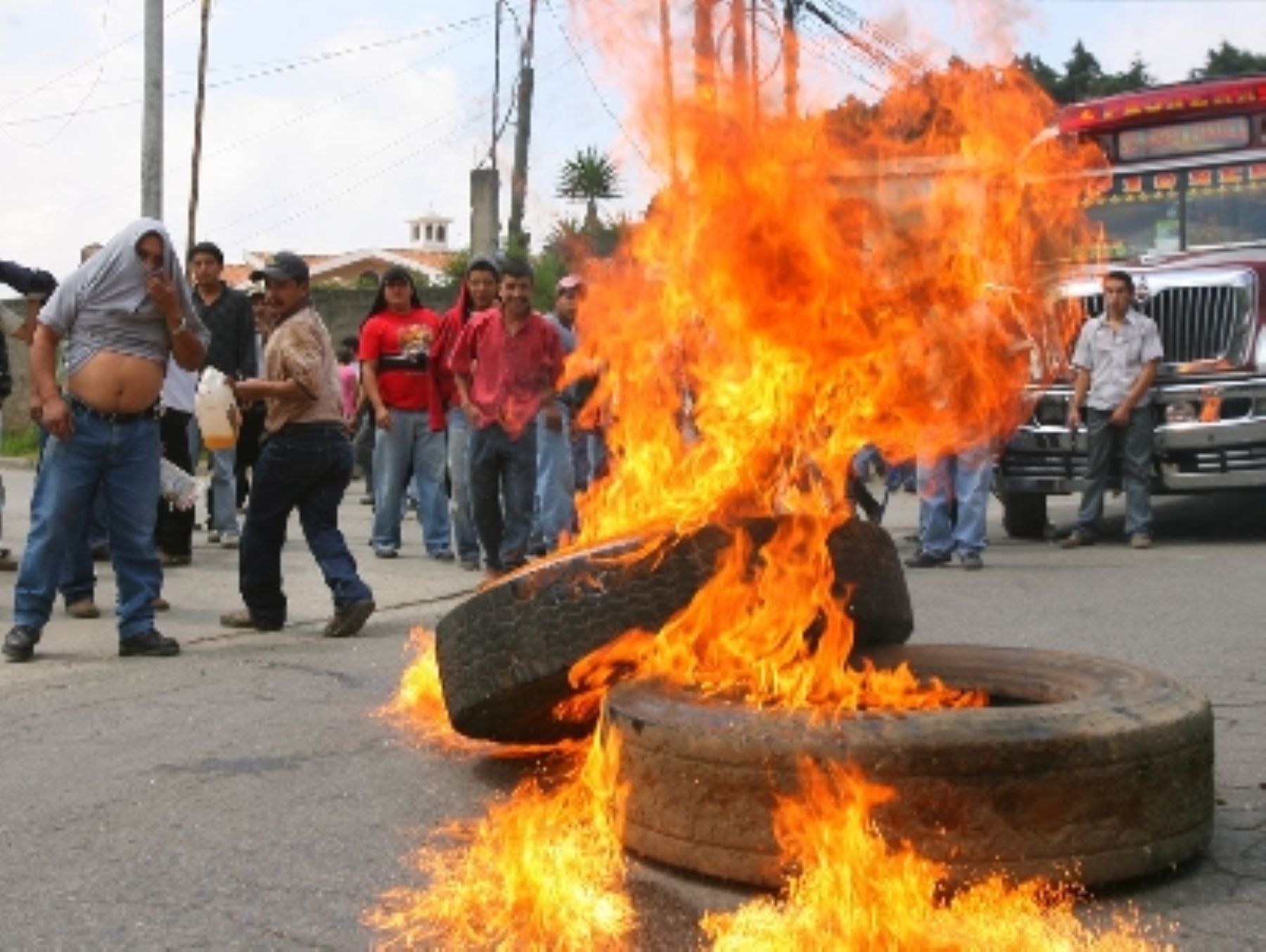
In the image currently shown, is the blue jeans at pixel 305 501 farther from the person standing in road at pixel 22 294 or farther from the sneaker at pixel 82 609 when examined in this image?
the person standing in road at pixel 22 294

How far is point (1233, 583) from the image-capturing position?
381 inches

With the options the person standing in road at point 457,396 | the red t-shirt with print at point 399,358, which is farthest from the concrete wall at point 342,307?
the person standing in road at point 457,396

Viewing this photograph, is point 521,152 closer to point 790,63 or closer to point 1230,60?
point 790,63

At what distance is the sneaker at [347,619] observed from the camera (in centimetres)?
816

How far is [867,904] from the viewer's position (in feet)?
11.7

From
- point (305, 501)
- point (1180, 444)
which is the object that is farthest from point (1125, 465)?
point (305, 501)

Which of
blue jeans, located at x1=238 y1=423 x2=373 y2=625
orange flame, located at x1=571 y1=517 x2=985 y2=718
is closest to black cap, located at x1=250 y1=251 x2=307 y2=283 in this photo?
blue jeans, located at x1=238 y1=423 x2=373 y2=625

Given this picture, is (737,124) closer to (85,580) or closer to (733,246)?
(733,246)

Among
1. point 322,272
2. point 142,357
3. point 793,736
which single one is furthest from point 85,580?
point 322,272

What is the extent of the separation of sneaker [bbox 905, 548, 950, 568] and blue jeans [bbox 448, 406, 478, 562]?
2.86 meters

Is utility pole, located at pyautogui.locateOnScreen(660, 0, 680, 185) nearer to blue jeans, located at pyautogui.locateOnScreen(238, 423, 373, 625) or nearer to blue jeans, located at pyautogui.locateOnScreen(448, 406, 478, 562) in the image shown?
blue jeans, located at pyautogui.locateOnScreen(238, 423, 373, 625)

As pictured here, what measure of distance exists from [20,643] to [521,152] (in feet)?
48.2

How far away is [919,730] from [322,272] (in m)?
69.5

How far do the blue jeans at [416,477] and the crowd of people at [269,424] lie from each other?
0.01 m
